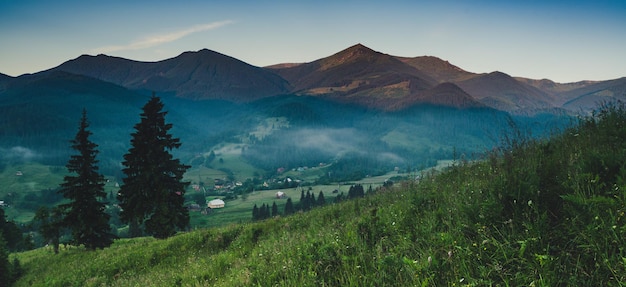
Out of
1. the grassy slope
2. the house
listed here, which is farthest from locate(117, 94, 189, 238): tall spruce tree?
the house

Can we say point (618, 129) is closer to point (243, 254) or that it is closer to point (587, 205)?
point (587, 205)

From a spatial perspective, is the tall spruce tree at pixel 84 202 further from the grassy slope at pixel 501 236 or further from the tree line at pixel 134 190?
the grassy slope at pixel 501 236

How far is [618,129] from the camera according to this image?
7.34m

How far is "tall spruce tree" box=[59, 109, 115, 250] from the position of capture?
94.3ft

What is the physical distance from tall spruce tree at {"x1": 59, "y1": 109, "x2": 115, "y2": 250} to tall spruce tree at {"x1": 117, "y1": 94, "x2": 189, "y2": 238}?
6.76 feet

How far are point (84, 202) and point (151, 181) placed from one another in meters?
5.47

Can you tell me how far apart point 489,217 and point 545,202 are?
958mm

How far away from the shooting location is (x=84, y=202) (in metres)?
29.2

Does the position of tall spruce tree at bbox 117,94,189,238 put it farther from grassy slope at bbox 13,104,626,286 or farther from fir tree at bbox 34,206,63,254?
grassy slope at bbox 13,104,626,286

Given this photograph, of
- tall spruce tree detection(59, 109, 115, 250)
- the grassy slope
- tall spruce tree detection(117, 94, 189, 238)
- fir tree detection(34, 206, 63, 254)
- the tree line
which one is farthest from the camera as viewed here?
tall spruce tree detection(117, 94, 189, 238)

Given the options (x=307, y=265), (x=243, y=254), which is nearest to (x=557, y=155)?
(x=307, y=265)

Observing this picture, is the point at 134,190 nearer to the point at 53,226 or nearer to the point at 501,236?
the point at 53,226

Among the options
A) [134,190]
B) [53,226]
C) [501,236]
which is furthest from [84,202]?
[501,236]

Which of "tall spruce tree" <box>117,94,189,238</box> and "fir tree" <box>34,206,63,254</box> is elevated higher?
"tall spruce tree" <box>117,94,189,238</box>
